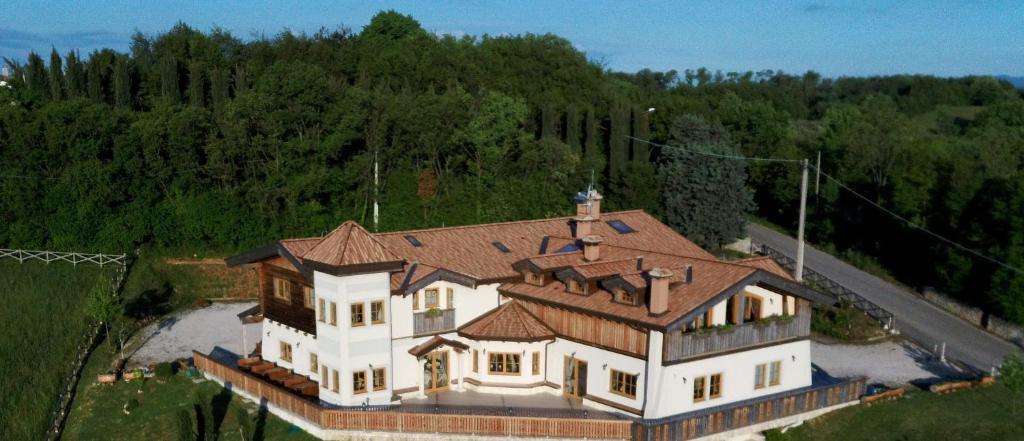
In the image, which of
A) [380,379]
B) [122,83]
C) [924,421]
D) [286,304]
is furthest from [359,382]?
[122,83]

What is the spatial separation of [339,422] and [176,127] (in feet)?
90.2

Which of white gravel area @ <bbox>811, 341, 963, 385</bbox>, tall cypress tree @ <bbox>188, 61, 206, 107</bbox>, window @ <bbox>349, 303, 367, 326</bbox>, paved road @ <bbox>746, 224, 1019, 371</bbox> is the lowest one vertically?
white gravel area @ <bbox>811, 341, 963, 385</bbox>

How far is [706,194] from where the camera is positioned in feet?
174

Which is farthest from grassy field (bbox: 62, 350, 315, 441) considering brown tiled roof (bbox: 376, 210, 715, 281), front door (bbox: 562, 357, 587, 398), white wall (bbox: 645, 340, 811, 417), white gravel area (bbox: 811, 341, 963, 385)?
white gravel area (bbox: 811, 341, 963, 385)

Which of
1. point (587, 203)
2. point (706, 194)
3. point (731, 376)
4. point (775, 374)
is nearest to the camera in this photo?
point (731, 376)

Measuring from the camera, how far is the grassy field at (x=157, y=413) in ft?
92.6

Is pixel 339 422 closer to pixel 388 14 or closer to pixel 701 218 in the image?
pixel 701 218

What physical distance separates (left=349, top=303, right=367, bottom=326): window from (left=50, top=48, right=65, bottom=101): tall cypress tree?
3405cm

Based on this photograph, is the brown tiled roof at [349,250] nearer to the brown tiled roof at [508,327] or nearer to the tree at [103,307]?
the brown tiled roof at [508,327]

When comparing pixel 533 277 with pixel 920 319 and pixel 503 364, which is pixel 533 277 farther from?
pixel 920 319

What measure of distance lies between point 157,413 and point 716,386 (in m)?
19.1

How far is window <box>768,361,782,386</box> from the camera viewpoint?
29.9 meters

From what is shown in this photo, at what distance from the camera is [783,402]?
2831 cm

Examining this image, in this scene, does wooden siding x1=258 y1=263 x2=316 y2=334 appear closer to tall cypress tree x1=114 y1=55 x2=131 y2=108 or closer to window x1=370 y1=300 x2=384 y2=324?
window x1=370 y1=300 x2=384 y2=324
